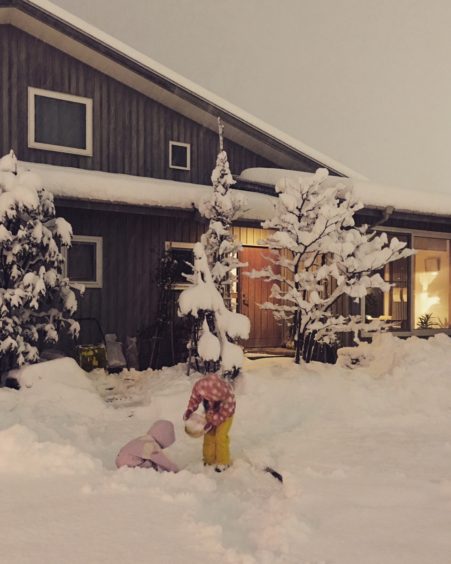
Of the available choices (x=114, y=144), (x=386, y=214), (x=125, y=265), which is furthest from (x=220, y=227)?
(x=386, y=214)

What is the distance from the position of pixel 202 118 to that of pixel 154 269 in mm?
3598

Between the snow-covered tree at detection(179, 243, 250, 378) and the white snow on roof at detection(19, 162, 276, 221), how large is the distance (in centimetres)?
A: 163

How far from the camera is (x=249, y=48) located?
193875 mm

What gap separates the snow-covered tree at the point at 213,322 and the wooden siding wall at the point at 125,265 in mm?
2312

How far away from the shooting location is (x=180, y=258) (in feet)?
38.0

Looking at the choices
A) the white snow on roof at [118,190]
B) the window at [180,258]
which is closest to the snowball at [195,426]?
the white snow on roof at [118,190]

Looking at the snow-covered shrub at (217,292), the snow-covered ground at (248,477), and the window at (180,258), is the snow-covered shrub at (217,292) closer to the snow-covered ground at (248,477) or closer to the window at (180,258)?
the snow-covered ground at (248,477)

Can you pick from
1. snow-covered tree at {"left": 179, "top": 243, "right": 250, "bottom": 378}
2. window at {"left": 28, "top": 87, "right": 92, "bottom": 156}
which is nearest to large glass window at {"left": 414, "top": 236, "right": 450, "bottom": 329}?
snow-covered tree at {"left": 179, "top": 243, "right": 250, "bottom": 378}

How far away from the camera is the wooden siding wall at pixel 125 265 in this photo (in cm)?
1072

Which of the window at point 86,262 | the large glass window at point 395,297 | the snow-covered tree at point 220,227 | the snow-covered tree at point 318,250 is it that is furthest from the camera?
the large glass window at point 395,297

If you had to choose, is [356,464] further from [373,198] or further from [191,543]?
[373,198]

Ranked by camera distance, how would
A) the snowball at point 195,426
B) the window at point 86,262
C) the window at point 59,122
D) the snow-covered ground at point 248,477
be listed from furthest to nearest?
the window at point 59,122, the window at point 86,262, the snowball at point 195,426, the snow-covered ground at point 248,477

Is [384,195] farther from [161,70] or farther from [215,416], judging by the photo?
[215,416]

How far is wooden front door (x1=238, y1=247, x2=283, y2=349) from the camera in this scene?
43.2 ft
